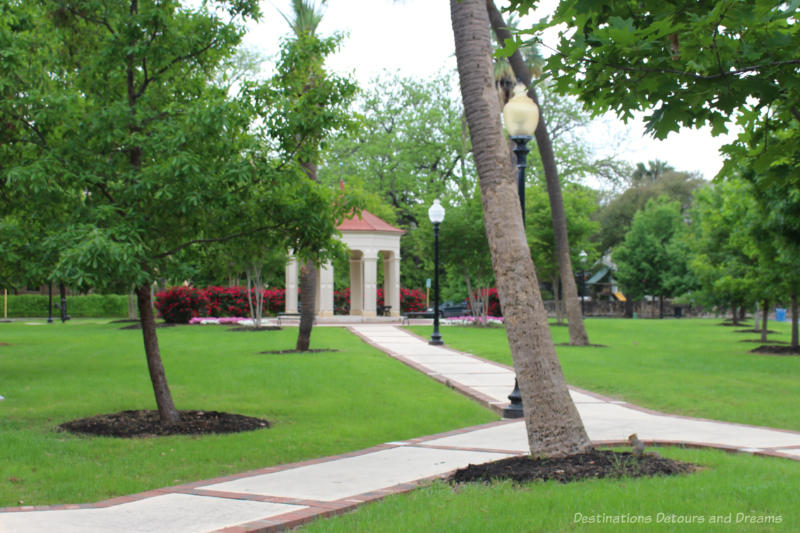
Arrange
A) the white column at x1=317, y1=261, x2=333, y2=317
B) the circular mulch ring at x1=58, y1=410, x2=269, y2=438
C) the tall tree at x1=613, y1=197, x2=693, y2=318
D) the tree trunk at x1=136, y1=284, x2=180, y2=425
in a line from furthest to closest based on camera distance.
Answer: the tall tree at x1=613, y1=197, x2=693, y2=318 → the white column at x1=317, y1=261, x2=333, y2=317 → the tree trunk at x1=136, y1=284, x2=180, y2=425 → the circular mulch ring at x1=58, y1=410, x2=269, y2=438

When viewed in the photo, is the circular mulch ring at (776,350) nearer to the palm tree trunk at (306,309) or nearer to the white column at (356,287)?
the palm tree trunk at (306,309)

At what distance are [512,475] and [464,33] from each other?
4.04m

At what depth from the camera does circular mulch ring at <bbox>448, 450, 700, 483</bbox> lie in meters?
6.28

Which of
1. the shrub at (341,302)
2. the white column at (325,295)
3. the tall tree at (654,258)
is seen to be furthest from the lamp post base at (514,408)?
the tall tree at (654,258)

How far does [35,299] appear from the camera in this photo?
4878 centimetres

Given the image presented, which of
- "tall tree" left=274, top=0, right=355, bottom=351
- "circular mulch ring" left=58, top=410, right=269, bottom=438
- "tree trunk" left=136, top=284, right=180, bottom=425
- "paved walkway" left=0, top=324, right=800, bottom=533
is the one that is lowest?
"circular mulch ring" left=58, top=410, right=269, bottom=438

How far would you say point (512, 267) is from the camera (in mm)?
6992

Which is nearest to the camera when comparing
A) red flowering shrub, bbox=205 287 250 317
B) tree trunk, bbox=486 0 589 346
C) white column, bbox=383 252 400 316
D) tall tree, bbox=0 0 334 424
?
tall tree, bbox=0 0 334 424

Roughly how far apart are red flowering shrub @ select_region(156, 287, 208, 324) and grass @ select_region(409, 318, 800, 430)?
47.4 feet

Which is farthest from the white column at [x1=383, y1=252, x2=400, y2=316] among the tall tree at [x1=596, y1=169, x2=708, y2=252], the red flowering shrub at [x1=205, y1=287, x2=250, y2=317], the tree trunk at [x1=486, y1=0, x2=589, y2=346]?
the tall tree at [x1=596, y1=169, x2=708, y2=252]

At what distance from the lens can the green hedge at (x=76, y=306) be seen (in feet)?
159

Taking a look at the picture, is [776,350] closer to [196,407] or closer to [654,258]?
[196,407]

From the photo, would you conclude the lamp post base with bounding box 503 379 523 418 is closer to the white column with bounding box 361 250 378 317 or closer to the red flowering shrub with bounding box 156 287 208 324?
the white column with bounding box 361 250 378 317

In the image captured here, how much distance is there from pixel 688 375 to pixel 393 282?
23661mm
